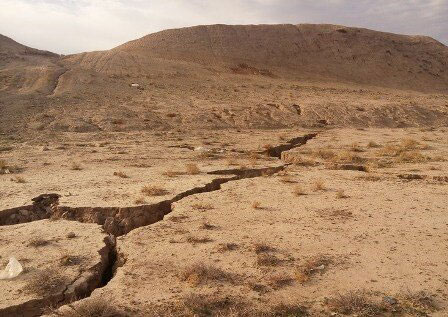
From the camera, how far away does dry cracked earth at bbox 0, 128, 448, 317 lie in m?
4.45

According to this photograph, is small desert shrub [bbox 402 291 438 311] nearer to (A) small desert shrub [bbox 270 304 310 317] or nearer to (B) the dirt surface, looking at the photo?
(A) small desert shrub [bbox 270 304 310 317]

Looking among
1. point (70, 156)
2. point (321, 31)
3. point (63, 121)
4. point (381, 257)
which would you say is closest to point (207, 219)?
point (381, 257)

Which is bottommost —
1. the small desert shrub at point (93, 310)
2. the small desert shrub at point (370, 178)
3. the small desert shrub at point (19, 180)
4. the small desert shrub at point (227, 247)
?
the small desert shrub at point (93, 310)

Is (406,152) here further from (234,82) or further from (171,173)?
(234,82)

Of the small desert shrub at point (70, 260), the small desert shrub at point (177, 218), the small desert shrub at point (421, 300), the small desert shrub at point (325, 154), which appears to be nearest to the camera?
the small desert shrub at point (421, 300)

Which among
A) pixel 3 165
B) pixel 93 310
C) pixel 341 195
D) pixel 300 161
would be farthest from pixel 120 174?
pixel 93 310

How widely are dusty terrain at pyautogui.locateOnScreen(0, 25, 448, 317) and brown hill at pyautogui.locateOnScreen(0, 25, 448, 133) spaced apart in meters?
0.20

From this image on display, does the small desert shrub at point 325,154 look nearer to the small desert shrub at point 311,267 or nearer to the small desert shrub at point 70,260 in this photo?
the small desert shrub at point 311,267

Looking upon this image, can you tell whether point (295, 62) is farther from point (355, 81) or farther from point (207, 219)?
point (207, 219)

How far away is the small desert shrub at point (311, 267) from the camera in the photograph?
480 cm

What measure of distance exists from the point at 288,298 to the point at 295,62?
35192mm

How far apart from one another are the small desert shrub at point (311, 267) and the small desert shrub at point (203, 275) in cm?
71

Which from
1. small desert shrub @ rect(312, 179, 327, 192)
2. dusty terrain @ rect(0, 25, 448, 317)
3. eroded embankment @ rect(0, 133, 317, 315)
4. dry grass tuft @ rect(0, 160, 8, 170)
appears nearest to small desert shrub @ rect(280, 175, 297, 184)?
dusty terrain @ rect(0, 25, 448, 317)

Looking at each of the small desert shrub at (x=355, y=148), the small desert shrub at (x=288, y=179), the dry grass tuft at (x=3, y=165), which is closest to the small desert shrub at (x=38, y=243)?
the small desert shrub at (x=288, y=179)
